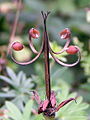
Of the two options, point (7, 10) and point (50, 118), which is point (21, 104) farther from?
point (7, 10)

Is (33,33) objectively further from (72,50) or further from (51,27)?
(51,27)

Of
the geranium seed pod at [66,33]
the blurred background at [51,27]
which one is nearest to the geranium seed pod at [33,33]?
the geranium seed pod at [66,33]

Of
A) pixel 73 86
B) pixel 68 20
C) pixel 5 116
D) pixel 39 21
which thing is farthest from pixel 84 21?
pixel 5 116

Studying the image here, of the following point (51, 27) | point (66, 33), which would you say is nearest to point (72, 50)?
point (66, 33)

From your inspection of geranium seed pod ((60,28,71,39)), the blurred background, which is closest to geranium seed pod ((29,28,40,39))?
geranium seed pod ((60,28,71,39))

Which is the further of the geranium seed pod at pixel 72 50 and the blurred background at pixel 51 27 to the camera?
the blurred background at pixel 51 27

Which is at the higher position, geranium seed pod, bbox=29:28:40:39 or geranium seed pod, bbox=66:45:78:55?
geranium seed pod, bbox=29:28:40:39

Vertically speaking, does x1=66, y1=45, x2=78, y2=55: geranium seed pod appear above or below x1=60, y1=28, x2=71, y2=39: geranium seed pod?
below

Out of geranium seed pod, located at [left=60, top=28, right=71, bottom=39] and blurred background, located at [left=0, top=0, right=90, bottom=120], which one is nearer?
geranium seed pod, located at [left=60, top=28, right=71, bottom=39]

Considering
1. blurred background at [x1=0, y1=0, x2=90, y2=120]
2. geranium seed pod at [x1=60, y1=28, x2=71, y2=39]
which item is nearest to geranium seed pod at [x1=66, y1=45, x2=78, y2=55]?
A: geranium seed pod at [x1=60, y1=28, x2=71, y2=39]

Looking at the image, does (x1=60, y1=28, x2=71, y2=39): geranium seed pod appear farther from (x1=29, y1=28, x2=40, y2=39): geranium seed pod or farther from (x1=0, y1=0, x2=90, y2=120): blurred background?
(x1=0, y1=0, x2=90, y2=120): blurred background

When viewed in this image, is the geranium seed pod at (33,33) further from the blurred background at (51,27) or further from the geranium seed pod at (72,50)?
the blurred background at (51,27)
